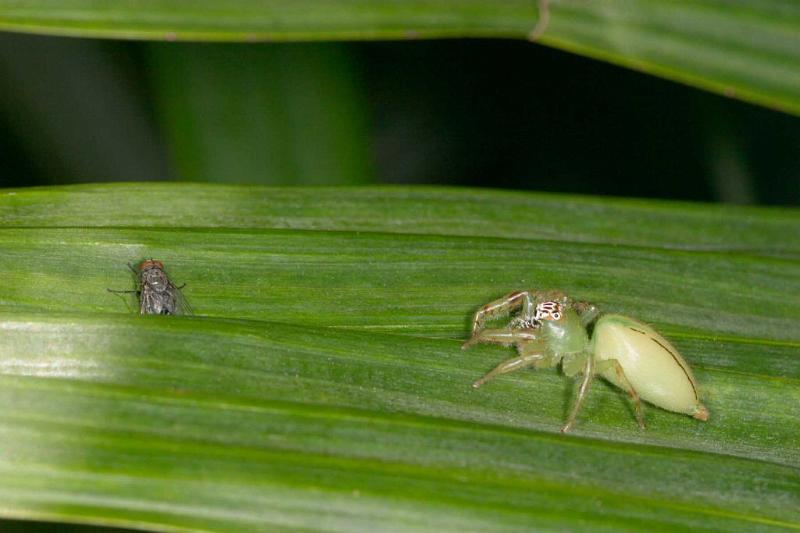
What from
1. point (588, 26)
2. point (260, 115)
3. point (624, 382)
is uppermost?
point (588, 26)

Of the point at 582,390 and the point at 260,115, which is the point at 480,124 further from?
the point at 582,390

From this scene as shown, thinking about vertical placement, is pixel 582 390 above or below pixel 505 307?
below

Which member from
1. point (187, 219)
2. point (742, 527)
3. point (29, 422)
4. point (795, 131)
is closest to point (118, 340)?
point (29, 422)

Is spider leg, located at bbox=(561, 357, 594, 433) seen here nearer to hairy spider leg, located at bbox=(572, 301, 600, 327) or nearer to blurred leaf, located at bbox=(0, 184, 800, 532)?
blurred leaf, located at bbox=(0, 184, 800, 532)

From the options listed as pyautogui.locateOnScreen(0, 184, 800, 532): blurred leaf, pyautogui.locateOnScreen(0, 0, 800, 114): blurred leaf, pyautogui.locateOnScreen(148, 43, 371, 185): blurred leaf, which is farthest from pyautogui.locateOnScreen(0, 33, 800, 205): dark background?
pyautogui.locateOnScreen(0, 184, 800, 532): blurred leaf

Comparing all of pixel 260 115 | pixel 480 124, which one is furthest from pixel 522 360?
pixel 480 124

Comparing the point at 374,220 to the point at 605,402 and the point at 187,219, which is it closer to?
the point at 187,219
